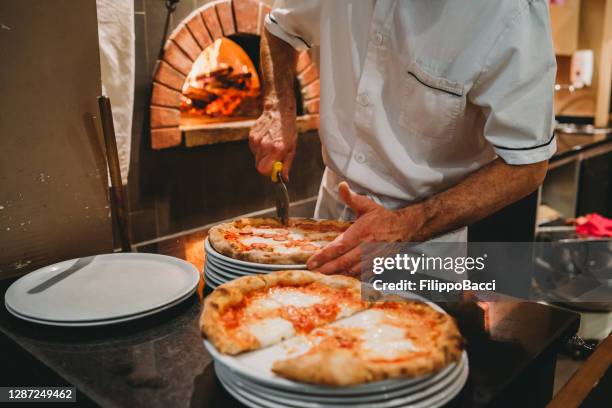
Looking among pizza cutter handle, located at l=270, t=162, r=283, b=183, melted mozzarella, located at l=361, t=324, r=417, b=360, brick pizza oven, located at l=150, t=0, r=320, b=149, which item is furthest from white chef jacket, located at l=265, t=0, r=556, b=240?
brick pizza oven, located at l=150, t=0, r=320, b=149

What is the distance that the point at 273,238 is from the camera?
1.54m

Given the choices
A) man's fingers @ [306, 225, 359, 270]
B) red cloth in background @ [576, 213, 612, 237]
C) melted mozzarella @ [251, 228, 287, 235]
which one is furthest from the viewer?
red cloth in background @ [576, 213, 612, 237]

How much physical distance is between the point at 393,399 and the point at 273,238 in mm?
784

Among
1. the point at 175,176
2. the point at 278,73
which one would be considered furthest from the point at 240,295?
the point at 175,176

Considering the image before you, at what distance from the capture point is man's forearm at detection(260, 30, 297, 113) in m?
1.94

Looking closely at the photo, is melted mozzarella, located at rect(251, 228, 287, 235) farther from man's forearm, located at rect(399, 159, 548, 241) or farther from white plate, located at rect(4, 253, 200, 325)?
man's forearm, located at rect(399, 159, 548, 241)

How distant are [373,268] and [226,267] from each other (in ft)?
1.11

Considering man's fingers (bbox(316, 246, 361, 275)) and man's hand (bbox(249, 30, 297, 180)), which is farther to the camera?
man's hand (bbox(249, 30, 297, 180))

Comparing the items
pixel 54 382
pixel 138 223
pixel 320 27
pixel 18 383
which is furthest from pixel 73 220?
pixel 138 223

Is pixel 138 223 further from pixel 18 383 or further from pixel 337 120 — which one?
pixel 18 383

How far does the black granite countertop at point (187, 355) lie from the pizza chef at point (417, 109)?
316 millimetres

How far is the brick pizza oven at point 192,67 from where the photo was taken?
336 centimetres

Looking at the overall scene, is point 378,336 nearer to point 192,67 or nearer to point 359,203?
point 359,203

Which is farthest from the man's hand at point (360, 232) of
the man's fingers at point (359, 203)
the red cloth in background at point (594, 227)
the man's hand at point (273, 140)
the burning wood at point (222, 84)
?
the burning wood at point (222, 84)
